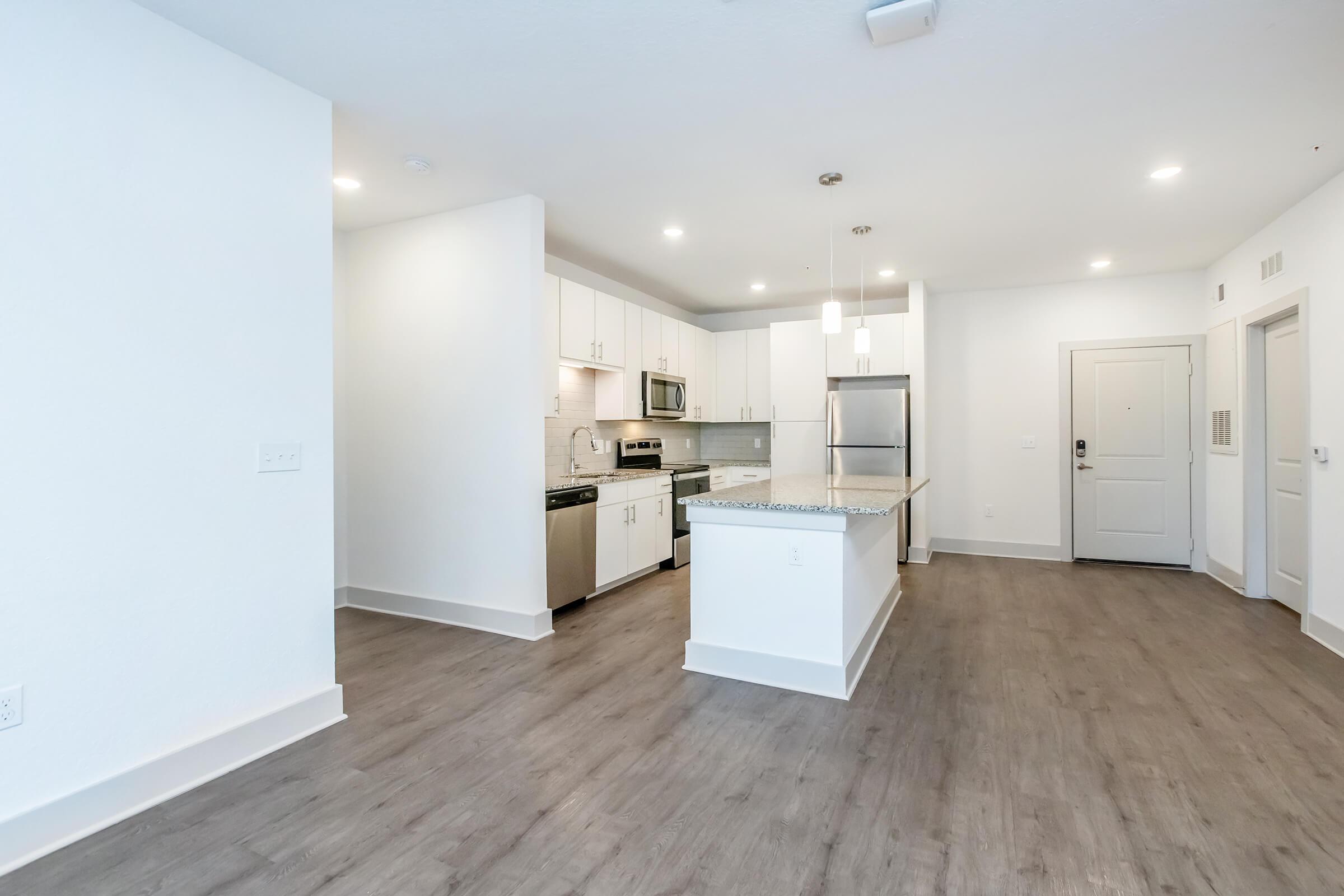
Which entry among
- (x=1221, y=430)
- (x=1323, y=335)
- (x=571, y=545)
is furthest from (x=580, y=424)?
(x=1221, y=430)

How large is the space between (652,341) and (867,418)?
2049mm

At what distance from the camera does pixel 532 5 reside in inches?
79.1

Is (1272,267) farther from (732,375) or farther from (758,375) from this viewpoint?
(732,375)

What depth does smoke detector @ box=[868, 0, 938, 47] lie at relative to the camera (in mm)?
1954

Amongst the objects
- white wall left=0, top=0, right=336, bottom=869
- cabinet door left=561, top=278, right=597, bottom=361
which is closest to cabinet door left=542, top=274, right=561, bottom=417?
cabinet door left=561, top=278, right=597, bottom=361

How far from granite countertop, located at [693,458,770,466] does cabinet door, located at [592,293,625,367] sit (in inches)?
68.6

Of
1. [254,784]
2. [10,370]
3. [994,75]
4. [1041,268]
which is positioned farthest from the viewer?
[1041,268]

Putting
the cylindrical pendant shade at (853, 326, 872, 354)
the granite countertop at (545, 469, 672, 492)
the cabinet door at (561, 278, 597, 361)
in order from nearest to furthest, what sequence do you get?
1. the cylindrical pendant shade at (853, 326, 872, 354)
2. the granite countertop at (545, 469, 672, 492)
3. the cabinet door at (561, 278, 597, 361)

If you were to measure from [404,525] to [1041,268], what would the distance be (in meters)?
5.26

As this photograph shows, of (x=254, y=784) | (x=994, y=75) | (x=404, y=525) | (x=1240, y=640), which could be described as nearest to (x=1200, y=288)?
(x=1240, y=640)

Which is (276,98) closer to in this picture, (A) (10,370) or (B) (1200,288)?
(A) (10,370)

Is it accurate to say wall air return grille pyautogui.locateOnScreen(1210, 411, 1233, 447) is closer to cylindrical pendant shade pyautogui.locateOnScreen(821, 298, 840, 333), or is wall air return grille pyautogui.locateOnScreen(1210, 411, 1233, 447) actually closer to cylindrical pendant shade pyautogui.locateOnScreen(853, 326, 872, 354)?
cylindrical pendant shade pyautogui.locateOnScreen(853, 326, 872, 354)

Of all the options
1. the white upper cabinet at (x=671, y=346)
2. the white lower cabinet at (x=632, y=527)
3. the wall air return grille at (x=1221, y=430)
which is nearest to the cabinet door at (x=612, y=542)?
the white lower cabinet at (x=632, y=527)

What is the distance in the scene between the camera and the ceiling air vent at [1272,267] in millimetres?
3984
